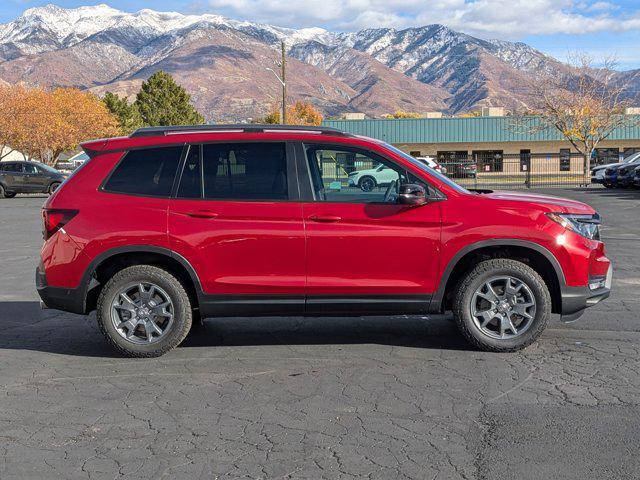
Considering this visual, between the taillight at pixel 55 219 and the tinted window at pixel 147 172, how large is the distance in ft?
1.26

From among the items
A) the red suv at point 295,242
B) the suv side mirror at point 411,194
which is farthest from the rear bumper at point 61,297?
the suv side mirror at point 411,194

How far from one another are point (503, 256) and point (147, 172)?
3185 millimetres

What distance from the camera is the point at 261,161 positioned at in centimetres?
689

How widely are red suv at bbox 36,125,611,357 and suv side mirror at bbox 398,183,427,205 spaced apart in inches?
0.6

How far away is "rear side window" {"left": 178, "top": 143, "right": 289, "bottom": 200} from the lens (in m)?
6.80

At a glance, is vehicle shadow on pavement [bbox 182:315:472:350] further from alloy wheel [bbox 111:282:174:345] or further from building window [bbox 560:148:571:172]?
building window [bbox 560:148:571:172]

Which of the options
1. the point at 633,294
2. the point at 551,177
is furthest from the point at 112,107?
the point at 633,294

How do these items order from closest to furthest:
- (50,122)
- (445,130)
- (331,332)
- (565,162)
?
(331,332)
(565,162)
(50,122)
(445,130)

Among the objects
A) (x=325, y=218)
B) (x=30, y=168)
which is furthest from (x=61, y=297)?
(x=30, y=168)

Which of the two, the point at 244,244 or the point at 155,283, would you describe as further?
the point at 155,283

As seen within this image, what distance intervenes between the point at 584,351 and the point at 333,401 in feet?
8.38

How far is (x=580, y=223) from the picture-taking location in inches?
272

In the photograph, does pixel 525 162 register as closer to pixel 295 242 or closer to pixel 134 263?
pixel 295 242

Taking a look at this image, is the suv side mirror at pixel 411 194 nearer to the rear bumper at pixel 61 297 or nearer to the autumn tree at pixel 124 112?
the rear bumper at pixel 61 297
